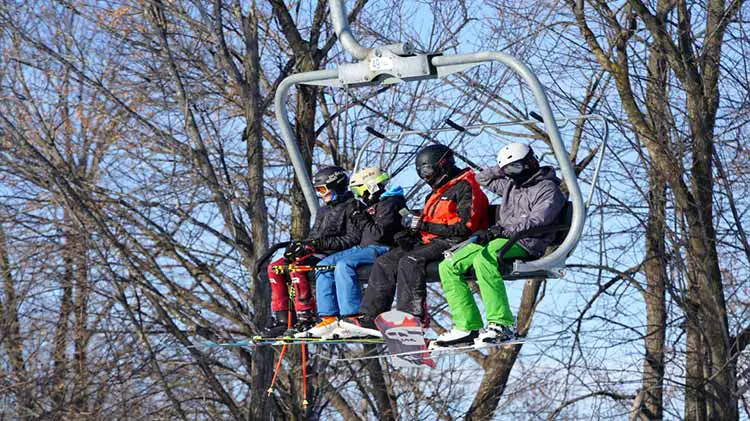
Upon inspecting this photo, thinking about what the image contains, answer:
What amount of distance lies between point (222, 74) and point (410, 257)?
7961mm

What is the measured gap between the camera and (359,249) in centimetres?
975

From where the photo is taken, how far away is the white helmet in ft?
29.8

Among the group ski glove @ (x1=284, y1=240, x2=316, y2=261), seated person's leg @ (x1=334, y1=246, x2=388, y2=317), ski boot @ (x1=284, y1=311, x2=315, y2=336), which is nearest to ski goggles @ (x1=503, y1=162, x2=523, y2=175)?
seated person's leg @ (x1=334, y1=246, x2=388, y2=317)

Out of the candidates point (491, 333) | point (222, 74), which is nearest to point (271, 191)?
point (222, 74)

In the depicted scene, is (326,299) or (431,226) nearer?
(431,226)

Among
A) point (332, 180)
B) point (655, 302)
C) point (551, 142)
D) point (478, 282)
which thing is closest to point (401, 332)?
point (478, 282)

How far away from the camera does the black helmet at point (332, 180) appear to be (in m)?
9.97

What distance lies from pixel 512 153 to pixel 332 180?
5.01 feet

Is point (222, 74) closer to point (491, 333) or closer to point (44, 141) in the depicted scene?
point (44, 141)

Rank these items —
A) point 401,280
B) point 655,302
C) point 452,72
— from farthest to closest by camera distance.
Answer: point 655,302 < point 401,280 < point 452,72

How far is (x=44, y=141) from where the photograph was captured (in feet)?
52.4

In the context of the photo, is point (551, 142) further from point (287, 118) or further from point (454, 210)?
point (287, 118)

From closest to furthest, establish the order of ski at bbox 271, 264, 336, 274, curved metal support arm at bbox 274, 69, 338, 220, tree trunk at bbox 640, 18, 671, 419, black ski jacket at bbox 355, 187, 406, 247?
curved metal support arm at bbox 274, 69, 338, 220 → black ski jacket at bbox 355, 187, 406, 247 → ski at bbox 271, 264, 336, 274 → tree trunk at bbox 640, 18, 671, 419

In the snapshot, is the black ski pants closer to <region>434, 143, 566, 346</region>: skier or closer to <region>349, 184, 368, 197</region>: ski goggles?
<region>434, 143, 566, 346</region>: skier
